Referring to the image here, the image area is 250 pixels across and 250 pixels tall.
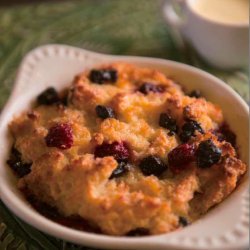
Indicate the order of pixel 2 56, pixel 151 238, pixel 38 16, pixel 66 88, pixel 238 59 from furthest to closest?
pixel 38 16 < pixel 2 56 < pixel 238 59 < pixel 66 88 < pixel 151 238

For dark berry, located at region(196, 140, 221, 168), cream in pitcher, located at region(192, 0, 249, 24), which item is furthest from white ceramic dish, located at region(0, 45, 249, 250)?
cream in pitcher, located at region(192, 0, 249, 24)

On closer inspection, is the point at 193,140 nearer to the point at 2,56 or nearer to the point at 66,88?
the point at 66,88

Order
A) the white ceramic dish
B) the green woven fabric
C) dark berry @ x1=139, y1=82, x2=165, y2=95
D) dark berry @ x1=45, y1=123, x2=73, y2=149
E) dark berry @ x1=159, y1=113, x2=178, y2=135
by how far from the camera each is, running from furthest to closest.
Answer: the green woven fabric < dark berry @ x1=139, y1=82, x2=165, y2=95 < dark berry @ x1=159, y1=113, x2=178, y2=135 < dark berry @ x1=45, y1=123, x2=73, y2=149 < the white ceramic dish

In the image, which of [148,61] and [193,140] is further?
[148,61]

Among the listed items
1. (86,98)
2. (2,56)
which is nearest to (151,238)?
(86,98)

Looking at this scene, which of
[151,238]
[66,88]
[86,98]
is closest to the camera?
Answer: [151,238]

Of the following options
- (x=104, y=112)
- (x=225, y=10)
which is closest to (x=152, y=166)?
(x=104, y=112)

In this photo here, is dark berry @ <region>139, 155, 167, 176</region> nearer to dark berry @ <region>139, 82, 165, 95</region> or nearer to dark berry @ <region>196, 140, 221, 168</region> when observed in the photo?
dark berry @ <region>196, 140, 221, 168</region>

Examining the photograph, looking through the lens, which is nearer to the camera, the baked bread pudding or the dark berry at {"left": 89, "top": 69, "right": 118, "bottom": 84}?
the baked bread pudding
